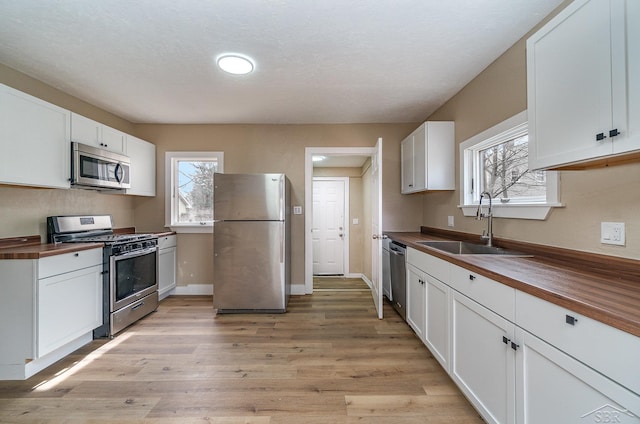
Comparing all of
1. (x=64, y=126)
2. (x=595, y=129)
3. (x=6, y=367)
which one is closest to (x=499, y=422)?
(x=595, y=129)

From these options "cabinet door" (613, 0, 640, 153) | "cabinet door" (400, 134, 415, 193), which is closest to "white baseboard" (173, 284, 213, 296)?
"cabinet door" (400, 134, 415, 193)

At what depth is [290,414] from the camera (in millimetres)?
1582

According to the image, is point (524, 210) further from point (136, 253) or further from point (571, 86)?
point (136, 253)

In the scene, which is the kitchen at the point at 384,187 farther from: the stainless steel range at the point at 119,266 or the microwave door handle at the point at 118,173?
the microwave door handle at the point at 118,173

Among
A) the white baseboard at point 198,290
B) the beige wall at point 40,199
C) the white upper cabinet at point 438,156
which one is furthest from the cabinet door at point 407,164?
the beige wall at point 40,199

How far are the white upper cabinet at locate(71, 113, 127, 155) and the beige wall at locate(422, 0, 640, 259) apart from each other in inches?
151

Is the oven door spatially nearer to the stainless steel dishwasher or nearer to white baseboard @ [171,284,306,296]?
white baseboard @ [171,284,306,296]

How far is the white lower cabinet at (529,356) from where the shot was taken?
0.79 meters

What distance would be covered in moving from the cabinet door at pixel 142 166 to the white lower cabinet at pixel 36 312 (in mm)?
1448

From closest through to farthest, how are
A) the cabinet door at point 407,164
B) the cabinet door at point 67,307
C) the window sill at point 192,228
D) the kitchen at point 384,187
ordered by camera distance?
the kitchen at point 384,187 → the cabinet door at point 67,307 → the cabinet door at point 407,164 → the window sill at point 192,228

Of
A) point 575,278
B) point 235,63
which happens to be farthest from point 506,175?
point 235,63

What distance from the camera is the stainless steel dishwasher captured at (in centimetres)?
271

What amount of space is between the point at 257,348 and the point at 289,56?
251 centimetres

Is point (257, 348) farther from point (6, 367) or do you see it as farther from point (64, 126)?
point (64, 126)
